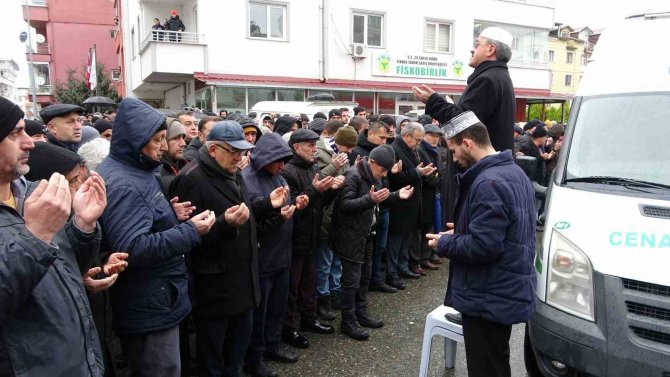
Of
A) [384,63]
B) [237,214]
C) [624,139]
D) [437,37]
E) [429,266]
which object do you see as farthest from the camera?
[437,37]

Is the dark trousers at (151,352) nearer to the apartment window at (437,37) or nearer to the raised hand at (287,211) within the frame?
the raised hand at (287,211)

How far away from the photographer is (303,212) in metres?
4.49

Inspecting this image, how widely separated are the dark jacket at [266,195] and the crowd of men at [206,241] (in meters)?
0.01

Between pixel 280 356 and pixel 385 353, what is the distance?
0.95 m

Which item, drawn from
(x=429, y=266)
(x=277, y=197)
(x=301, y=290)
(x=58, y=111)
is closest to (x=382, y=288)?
(x=429, y=266)

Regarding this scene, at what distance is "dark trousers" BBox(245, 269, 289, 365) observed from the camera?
3.90 m

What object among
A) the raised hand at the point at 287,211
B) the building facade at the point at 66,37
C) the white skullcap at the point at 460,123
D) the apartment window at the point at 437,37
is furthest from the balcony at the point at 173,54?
the building facade at the point at 66,37

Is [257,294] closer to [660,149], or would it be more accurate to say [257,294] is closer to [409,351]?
[409,351]

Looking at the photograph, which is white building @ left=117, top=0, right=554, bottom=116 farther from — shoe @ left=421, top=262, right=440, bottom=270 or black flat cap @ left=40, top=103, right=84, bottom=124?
black flat cap @ left=40, top=103, right=84, bottom=124

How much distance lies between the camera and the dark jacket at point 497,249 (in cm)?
279

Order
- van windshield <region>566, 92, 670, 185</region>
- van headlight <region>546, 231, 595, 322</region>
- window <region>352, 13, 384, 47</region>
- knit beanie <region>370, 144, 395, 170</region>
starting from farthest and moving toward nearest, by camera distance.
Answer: window <region>352, 13, 384, 47</region> < knit beanie <region>370, 144, 395, 170</region> < van windshield <region>566, 92, 670, 185</region> < van headlight <region>546, 231, 595, 322</region>

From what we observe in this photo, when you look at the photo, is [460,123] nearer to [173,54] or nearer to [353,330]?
[353,330]

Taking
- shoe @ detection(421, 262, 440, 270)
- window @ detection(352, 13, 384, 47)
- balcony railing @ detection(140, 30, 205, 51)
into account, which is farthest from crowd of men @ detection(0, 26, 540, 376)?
window @ detection(352, 13, 384, 47)

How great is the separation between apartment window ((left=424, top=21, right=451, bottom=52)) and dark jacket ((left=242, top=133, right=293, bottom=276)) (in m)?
19.3
